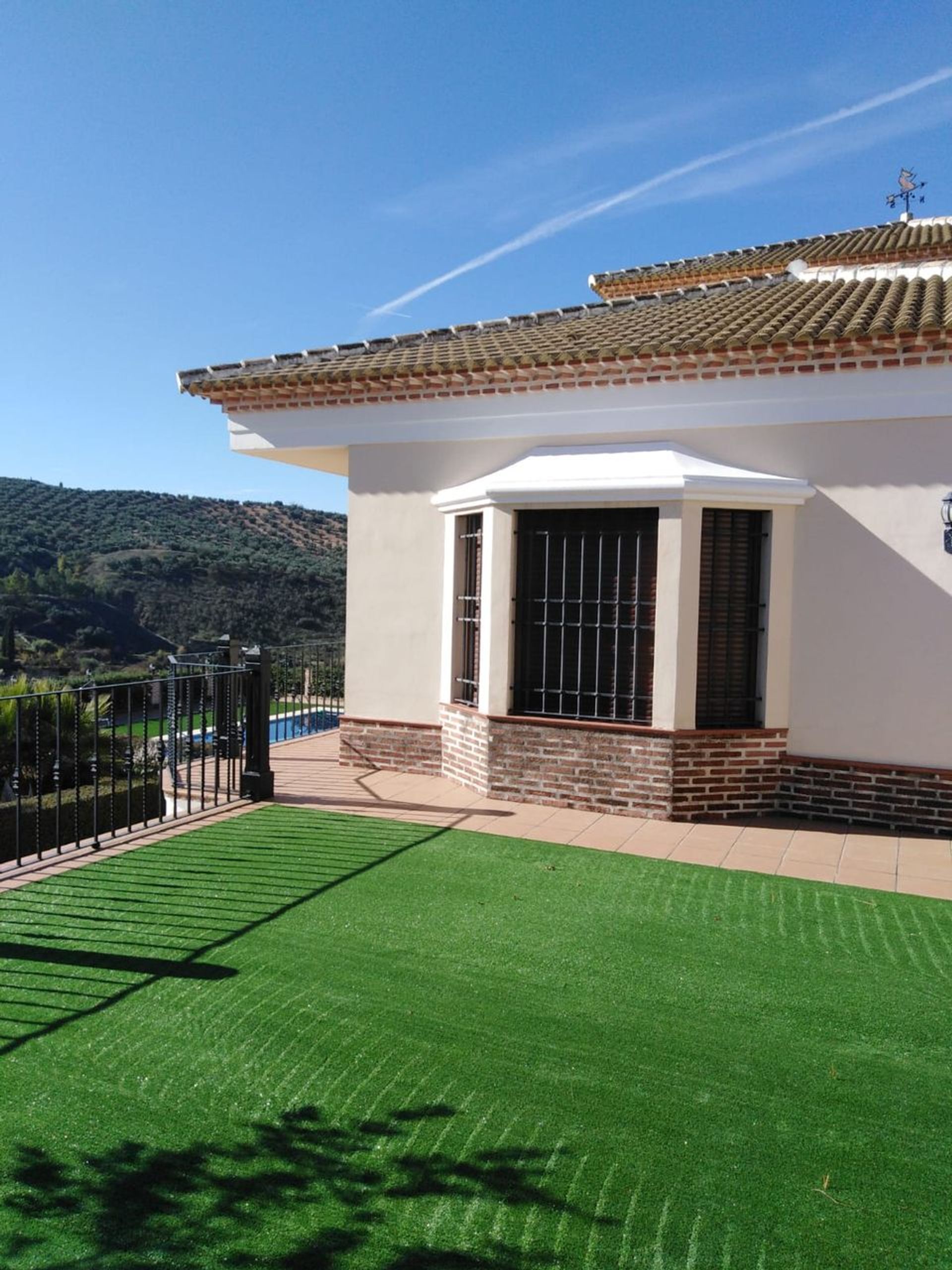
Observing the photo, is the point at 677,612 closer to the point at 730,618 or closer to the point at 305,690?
the point at 730,618

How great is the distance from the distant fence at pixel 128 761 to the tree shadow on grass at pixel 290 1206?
275cm

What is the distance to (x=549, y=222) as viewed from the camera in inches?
939

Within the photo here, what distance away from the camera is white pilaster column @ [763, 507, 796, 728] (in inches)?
306

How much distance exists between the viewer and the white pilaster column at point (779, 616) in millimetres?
7773

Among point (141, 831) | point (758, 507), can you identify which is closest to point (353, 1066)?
point (141, 831)

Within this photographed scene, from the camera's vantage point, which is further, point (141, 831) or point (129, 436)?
point (129, 436)

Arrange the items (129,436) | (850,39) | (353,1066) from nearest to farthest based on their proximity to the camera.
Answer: (353,1066) < (850,39) < (129,436)

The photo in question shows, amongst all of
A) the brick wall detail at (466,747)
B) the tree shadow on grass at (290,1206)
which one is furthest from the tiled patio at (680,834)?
the tree shadow on grass at (290,1206)

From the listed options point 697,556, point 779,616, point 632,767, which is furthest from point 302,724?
point 779,616

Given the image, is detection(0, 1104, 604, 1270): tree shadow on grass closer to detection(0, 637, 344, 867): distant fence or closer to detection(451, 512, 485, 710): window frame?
detection(0, 637, 344, 867): distant fence

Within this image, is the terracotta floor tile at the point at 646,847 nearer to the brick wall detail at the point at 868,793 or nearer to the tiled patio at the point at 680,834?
the tiled patio at the point at 680,834

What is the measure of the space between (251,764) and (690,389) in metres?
5.02

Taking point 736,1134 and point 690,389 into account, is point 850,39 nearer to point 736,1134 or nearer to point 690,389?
point 690,389

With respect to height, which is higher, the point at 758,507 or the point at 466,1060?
the point at 758,507
